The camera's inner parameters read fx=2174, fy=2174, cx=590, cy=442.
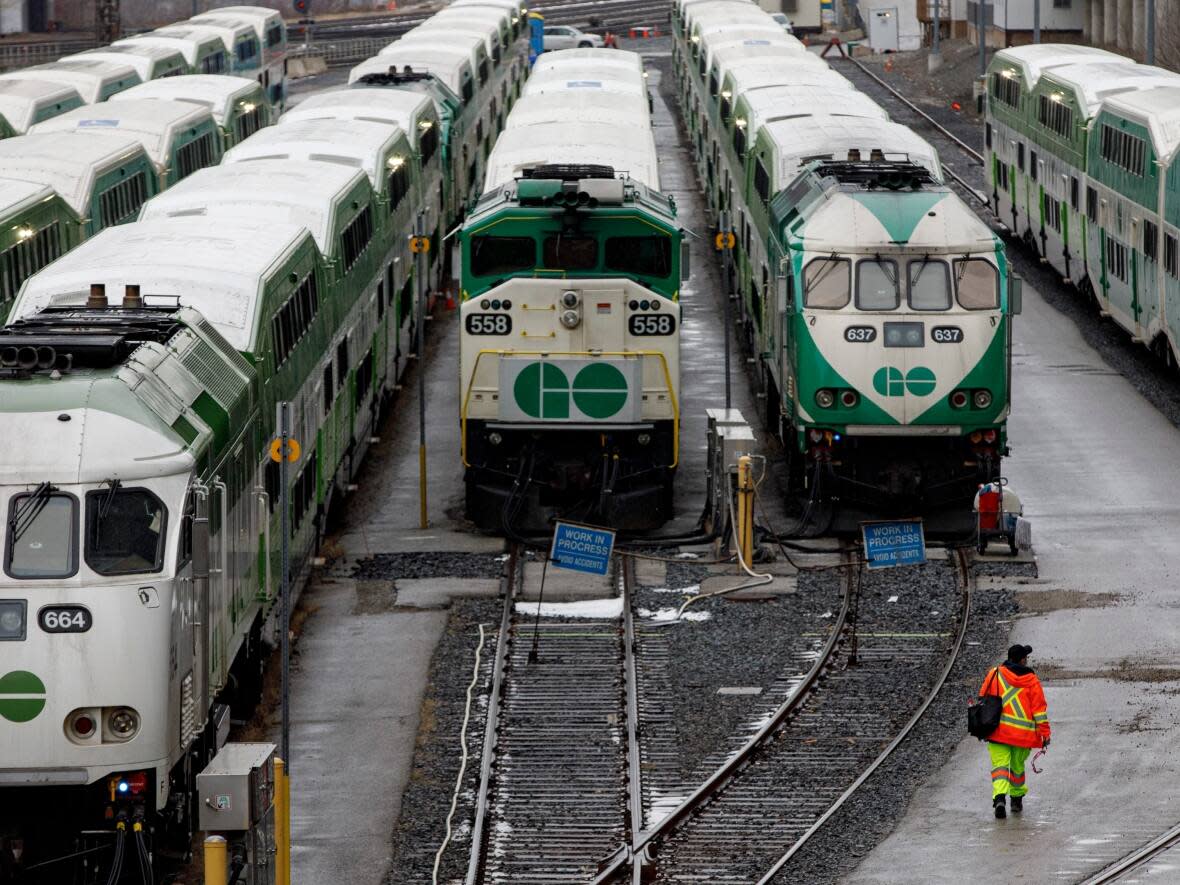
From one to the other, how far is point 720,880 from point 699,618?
720 centimetres

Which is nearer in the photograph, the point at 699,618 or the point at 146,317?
the point at 146,317

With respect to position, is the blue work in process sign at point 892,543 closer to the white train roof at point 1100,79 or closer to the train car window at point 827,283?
the train car window at point 827,283

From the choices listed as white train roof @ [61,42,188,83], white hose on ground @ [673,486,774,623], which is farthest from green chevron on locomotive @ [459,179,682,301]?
white train roof @ [61,42,188,83]

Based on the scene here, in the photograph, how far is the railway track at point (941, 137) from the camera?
185 ft

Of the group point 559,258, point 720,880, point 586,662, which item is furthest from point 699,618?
point 720,880

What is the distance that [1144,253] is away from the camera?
35.0 m

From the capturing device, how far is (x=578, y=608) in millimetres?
23484

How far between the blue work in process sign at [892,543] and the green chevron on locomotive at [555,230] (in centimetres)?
488

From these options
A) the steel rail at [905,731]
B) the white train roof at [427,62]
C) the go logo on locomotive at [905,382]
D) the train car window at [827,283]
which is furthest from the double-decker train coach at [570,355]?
the white train roof at [427,62]

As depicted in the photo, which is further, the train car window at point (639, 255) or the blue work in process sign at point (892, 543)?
the train car window at point (639, 255)

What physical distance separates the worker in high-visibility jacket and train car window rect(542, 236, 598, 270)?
10.2m

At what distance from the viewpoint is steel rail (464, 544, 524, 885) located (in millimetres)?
16484

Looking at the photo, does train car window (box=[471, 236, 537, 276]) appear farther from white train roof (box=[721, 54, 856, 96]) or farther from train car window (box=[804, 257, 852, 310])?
white train roof (box=[721, 54, 856, 96])

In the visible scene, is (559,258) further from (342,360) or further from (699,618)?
(699,618)
